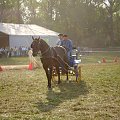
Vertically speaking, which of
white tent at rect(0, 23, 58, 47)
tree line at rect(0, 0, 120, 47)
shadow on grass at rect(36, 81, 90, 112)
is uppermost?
tree line at rect(0, 0, 120, 47)

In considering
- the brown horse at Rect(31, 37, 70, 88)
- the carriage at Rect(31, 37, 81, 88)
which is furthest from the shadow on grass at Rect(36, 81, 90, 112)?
the brown horse at Rect(31, 37, 70, 88)

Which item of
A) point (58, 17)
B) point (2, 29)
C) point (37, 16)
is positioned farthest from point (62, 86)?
point (37, 16)

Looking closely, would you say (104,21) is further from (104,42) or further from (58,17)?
(58,17)

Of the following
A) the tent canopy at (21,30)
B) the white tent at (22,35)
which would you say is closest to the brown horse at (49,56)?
the white tent at (22,35)

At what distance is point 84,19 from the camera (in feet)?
210

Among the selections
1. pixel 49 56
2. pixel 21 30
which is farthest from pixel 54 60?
pixel 21 30

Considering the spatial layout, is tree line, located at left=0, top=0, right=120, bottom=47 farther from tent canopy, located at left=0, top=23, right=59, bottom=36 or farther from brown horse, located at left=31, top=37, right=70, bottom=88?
brown horse, located at left=31, top=37, right=70, bottom=88

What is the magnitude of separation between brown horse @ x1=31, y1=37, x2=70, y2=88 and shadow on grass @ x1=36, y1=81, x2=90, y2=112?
0.74m

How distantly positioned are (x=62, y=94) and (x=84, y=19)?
5397 cm

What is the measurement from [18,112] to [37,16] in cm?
7247

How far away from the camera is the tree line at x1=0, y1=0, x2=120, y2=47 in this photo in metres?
63.9

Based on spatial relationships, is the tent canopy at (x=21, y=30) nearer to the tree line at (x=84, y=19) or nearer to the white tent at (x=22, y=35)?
the white tent at (x=22, y=35)

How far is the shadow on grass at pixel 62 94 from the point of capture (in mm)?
9038

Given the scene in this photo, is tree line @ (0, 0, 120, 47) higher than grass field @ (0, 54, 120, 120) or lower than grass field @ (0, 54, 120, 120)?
higher
